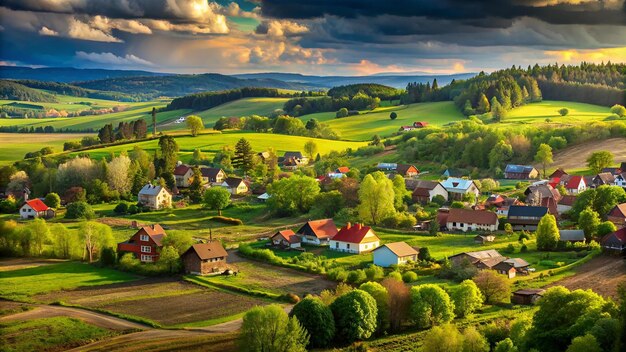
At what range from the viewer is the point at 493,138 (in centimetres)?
8612

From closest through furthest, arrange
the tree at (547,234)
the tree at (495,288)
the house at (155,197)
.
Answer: the tree at (495,288)
the tree at (547,234)
the house at (155,197)

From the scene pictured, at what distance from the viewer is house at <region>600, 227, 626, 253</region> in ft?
141

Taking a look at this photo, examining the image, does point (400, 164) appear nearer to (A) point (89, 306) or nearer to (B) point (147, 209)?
(B) point (147, 209)

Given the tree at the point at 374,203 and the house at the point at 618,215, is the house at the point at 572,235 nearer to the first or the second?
the house at the point at 618,215

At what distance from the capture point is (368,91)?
527 feet

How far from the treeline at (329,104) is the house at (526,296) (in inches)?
4344

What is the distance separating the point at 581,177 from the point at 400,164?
22961 mm

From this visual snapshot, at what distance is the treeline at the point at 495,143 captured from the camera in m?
83.7

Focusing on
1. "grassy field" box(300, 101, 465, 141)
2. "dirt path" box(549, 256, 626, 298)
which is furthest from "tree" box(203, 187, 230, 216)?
"grassy field" box(300, 101, 465, 141)

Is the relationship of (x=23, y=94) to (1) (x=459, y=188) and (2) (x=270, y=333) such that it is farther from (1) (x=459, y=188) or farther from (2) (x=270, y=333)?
(2) (x=270, y=333)

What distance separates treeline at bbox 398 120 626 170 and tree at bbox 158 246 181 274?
158ft

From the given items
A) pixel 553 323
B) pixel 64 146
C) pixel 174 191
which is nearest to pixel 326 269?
pixel 553 323

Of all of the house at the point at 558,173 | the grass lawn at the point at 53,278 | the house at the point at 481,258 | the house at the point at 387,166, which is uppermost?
the house at the point at 558,173

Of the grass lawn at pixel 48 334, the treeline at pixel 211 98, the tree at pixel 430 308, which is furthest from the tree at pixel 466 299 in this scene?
the treeline at pixel 211 98
